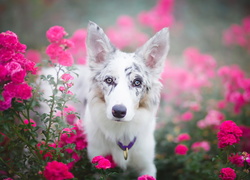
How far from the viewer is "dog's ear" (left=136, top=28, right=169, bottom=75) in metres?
2.56

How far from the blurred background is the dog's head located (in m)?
4.24

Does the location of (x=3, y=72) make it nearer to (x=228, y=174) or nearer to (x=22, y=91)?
(x=22, y=91)

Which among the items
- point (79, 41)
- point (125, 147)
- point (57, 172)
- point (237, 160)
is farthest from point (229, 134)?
point (79, 41)

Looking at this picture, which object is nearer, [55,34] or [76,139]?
[55,34]

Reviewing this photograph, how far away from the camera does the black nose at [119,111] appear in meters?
2.09

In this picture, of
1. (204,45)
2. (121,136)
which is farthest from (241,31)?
(121,136)

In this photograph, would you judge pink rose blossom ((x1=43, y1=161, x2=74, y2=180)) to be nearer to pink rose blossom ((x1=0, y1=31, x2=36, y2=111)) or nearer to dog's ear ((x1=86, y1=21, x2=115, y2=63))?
pink rose blossom ((x1=0, y1=31, x2=36, y2=111))

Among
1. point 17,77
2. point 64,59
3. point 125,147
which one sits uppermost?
point 64,59

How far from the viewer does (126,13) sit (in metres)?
8.44

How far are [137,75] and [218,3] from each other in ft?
27.3

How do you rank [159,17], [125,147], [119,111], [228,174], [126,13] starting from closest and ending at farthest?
[228,174] < [119,111] < [125,147] < [159,17] < [126,13]

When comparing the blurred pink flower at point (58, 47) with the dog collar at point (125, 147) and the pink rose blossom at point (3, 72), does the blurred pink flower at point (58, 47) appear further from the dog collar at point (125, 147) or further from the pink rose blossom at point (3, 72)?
the dog collar at point (125, 147)

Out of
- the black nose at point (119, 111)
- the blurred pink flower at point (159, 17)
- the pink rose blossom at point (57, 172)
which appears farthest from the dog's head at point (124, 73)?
the blurred pink flower at point (159, 17)

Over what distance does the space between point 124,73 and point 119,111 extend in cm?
46
